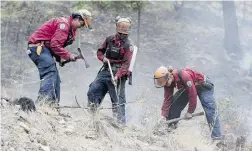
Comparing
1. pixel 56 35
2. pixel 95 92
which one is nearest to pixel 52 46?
pixel 56 35

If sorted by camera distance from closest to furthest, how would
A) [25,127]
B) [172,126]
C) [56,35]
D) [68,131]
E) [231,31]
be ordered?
[25,127] < [68,131] < [56,35] < [172,126] < [231,31]

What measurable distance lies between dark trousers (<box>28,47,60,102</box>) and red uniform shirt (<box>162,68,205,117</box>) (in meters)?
1.75

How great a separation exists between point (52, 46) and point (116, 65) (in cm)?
112

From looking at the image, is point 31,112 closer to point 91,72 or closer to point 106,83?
point 106,83

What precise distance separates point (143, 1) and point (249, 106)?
13.5 feet

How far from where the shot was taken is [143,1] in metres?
13.8

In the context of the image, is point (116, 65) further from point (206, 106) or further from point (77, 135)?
point (77, 135)

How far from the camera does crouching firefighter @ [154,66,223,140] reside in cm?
720

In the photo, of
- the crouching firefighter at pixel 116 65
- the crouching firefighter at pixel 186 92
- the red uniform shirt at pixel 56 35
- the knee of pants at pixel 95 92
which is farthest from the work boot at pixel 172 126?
the red uniform shirt at pixel 56 35

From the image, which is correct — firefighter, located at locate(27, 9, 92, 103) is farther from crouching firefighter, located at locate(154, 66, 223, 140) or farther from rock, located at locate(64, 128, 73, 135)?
crouching firefighter, located at locate(154, 66, 223, 140)

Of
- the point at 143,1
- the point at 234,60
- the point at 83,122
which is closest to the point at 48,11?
the point at 143,1

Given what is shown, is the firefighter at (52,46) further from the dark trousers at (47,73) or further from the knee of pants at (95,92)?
the knee of pants at (95,92)

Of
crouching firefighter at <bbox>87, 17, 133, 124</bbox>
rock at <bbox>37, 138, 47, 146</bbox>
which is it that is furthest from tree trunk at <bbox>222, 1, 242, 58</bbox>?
rock at <bbox>37, 138, 47, 146</bbox>

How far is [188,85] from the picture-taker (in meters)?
7.12
